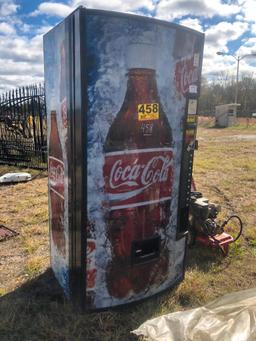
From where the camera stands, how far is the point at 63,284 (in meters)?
2.82

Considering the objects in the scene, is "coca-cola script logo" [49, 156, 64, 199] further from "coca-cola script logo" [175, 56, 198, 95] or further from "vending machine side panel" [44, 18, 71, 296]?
"coca-cola script logo" [175, 56, 198, 95]

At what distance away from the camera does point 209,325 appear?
7.45ft

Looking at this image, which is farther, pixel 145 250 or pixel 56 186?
pixel 56 186

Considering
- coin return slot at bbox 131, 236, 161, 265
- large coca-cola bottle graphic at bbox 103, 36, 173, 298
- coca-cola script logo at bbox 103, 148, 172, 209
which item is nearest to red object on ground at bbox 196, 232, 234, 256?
large coca-cola bottle graphic at bbox 103, 36, 173, 298

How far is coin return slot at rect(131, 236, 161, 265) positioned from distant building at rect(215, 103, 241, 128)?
2395cm

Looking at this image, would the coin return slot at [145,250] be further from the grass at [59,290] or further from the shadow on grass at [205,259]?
the shadow on grass at [205,259]

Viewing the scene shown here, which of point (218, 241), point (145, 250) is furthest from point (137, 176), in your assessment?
point (218, 241)

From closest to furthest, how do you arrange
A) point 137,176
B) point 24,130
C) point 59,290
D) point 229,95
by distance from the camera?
point 137,176 → point 59,290 → point 24,130 → point 229,95

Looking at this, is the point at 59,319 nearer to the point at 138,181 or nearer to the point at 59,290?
the point at 59,290

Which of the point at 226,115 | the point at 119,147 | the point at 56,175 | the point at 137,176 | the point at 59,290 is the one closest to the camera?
the point at 119,147

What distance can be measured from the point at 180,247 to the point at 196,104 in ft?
4.18

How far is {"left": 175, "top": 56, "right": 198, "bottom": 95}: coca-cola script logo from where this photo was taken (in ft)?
7.85

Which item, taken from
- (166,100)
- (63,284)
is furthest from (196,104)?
(63,284)

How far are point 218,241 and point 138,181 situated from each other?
164 cm
